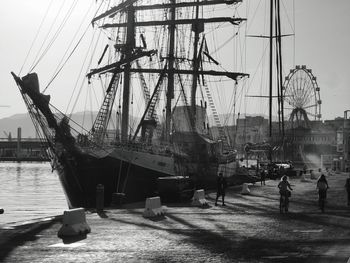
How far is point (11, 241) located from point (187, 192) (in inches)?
651

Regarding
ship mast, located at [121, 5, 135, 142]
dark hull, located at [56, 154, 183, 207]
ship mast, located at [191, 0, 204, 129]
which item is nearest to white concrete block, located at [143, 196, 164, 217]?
dark hull, located at [56, 154, 183, 207]

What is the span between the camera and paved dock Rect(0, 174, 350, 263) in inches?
516

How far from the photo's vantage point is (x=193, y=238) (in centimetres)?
1628

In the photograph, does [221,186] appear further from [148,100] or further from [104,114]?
[148,100]

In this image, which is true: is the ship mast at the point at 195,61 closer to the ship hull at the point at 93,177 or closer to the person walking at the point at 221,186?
the ship hull at the point at 93,177

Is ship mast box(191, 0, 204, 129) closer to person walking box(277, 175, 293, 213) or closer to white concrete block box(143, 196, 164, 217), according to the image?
person walking box(277, 175, 293, 213)

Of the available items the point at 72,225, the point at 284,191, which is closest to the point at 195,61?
the point at 284,191

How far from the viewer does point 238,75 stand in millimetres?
57688

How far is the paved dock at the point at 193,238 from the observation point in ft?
43.0

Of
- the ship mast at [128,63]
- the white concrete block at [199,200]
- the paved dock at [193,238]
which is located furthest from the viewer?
the ship mast at [128,63]

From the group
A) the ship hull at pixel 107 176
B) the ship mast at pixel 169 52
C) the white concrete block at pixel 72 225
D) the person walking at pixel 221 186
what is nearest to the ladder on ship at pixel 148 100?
the ship mast at pixel 169 52

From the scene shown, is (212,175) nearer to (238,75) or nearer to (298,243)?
(238,75)

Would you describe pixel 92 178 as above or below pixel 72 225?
above

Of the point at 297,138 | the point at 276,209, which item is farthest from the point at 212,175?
the point at 297,138
